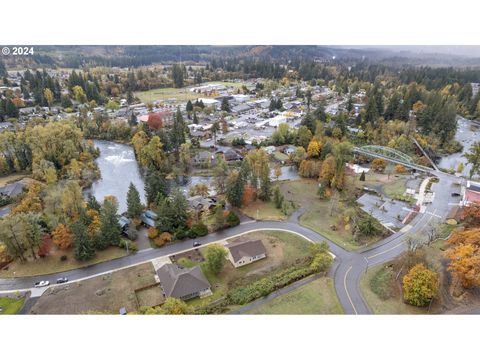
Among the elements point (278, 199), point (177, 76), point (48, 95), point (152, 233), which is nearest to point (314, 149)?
point (278, 199)

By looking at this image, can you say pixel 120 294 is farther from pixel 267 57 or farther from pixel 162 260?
pixel 267 57

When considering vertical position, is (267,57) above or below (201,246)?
above

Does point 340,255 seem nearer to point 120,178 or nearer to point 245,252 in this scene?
point 245,252

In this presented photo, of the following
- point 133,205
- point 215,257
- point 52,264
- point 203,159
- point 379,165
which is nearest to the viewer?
point 215,257

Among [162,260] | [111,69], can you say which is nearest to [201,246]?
[162,260]

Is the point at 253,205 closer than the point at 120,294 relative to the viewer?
No
